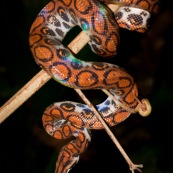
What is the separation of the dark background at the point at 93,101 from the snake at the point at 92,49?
1.32 feet

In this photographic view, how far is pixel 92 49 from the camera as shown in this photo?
3588mm

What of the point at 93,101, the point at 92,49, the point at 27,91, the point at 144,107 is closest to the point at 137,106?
the point at 144,107

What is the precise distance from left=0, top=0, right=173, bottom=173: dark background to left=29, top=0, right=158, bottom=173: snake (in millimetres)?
401

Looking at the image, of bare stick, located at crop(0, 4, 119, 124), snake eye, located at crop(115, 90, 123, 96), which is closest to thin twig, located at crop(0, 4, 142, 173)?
bare stick, located at crop(0, 4, 119, 124)

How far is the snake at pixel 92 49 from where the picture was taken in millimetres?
3303

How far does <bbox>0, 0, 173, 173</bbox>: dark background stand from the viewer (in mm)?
4859

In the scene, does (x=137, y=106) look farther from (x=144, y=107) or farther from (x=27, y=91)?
(x=27, y=91)

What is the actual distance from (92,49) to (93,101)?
3233 mm

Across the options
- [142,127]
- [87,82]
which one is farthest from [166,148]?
[87,82]

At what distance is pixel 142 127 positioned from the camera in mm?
7715

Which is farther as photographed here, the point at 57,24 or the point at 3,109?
the point at 57,24

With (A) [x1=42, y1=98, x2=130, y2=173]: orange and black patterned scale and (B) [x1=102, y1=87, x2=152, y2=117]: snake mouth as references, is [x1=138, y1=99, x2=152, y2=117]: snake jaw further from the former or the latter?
(A) [x1=42, y1=98, x2=130, y2=173]: orange and black patterned scale

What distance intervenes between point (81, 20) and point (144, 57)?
513cm

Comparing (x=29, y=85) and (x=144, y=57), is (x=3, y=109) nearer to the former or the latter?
(x=29, y=85)
